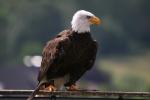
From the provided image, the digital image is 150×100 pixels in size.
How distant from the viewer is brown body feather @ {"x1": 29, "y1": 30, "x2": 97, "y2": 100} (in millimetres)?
12484

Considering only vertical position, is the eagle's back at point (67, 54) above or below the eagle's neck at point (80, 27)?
below

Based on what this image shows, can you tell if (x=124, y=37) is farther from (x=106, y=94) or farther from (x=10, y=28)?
(x=106, y=94)

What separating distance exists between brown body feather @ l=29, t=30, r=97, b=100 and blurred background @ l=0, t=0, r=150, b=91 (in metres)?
37.3

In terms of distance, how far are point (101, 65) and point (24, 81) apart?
57.5 feet

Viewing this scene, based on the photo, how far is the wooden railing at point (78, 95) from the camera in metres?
10.4

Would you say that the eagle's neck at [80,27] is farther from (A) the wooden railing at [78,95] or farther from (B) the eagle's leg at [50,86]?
(A) the wooden railing at [78,95]

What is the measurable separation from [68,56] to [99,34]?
6176 cm

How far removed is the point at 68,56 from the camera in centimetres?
1247

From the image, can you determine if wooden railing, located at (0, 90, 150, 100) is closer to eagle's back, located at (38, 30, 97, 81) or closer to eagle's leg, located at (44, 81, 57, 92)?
eagle's leg, located at (44, 81, 57, 92)

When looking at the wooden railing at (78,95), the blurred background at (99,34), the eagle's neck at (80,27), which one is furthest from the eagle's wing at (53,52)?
the blurred background at (99,34)

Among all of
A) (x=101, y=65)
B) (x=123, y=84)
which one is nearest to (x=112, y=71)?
(x=101, y=65)

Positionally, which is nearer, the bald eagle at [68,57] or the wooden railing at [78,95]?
the wooden railing at [78,95]

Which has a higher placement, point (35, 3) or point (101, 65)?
point (35, 3)

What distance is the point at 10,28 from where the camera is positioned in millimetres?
74688
